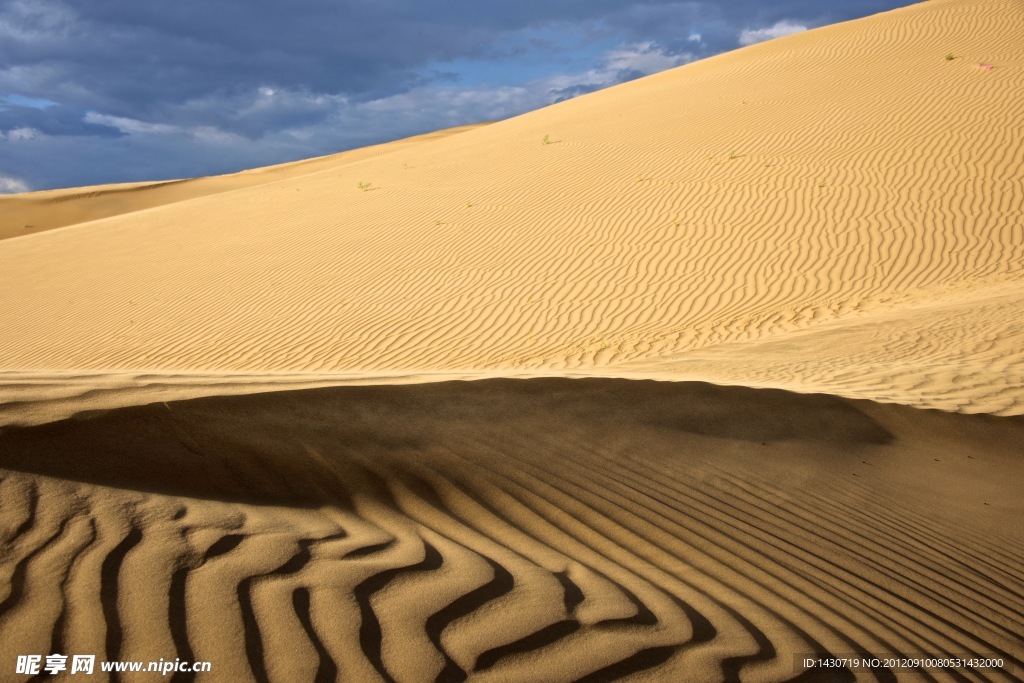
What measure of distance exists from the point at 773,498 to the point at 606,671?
2.18 m

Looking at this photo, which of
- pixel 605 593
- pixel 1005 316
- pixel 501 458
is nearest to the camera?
pixel 605 593

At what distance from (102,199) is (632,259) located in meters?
33.4

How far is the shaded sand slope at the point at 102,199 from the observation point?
109ft

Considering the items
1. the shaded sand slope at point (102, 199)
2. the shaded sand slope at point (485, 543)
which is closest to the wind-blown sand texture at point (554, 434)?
the shaded sand slope at point (485, 543)

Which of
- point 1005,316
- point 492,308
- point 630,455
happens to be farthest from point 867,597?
point 492,308

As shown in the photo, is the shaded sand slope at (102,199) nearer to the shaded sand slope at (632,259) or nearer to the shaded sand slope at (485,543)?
the shaded sand slope at (632,259)

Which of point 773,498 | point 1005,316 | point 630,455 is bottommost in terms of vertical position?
point 773,498

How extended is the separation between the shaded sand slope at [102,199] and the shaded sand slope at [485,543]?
2950 centimetres

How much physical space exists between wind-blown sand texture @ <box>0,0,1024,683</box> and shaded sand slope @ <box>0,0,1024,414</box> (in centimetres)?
8

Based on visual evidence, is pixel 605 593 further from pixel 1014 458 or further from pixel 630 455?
pixel 1014 458

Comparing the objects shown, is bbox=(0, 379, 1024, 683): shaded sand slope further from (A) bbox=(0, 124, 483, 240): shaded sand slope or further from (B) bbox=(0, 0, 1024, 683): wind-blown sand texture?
(A) bbox=(0, 124, 483, 240): shaded sand slope

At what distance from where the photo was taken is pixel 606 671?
2.08m

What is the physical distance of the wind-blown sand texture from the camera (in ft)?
7.20

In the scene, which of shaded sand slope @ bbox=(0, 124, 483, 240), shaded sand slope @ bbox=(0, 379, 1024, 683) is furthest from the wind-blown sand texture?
shaded sand slope @ bbox=(0, 124, 483, 240)
